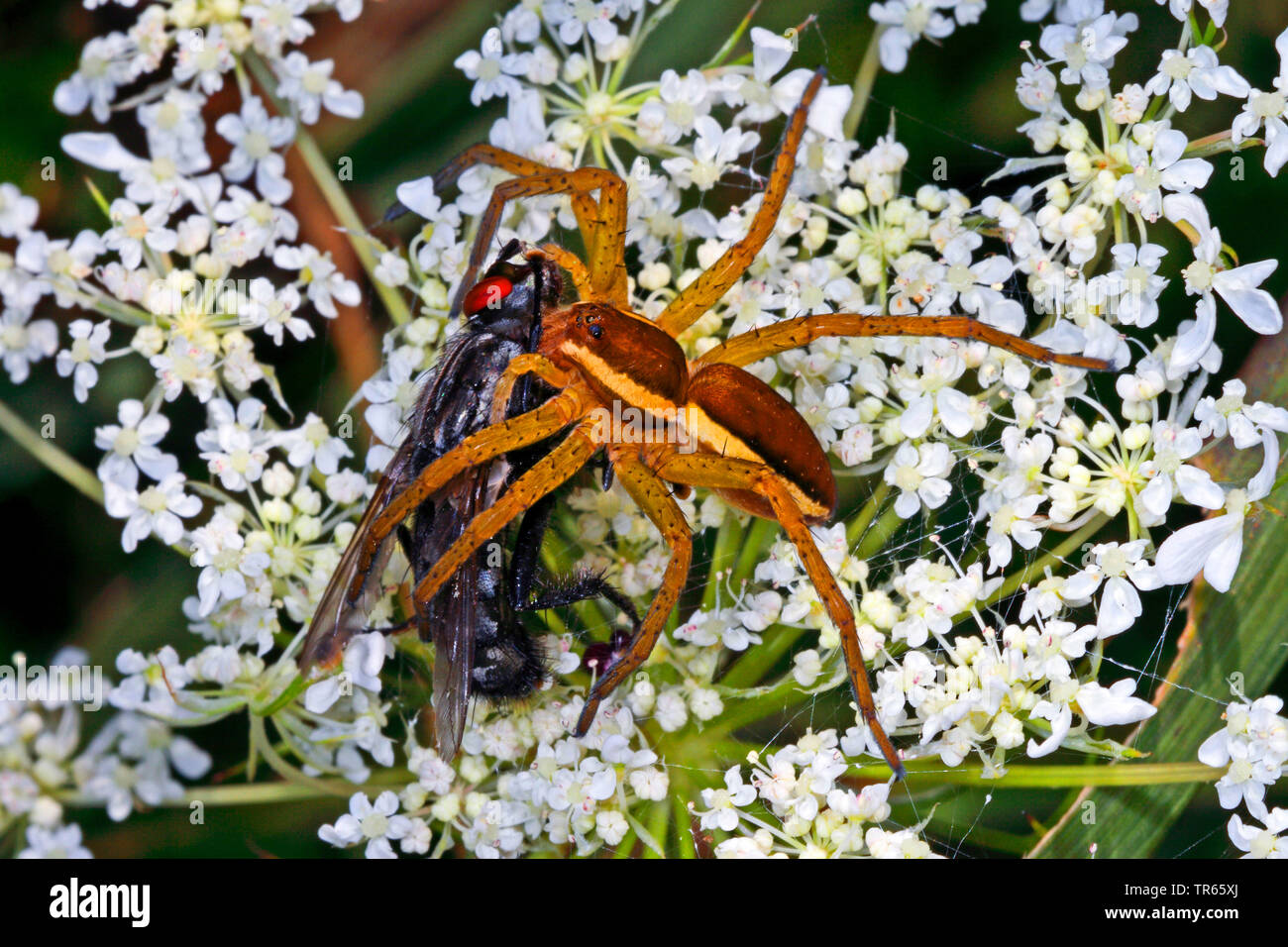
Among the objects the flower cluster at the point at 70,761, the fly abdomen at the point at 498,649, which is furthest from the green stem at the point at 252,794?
the fly abdomen at the point at 498,649

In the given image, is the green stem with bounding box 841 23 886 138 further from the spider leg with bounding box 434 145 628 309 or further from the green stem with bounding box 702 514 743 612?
the green stem with bounding box 702 514 743 612

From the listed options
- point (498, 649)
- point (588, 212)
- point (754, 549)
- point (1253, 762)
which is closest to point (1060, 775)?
point (1253, 762)

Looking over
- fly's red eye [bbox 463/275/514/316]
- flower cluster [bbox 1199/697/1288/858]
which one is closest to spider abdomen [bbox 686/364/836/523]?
fly's red eye [bbox 463/275/514/316]

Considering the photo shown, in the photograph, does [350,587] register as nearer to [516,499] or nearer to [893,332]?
[516,499]

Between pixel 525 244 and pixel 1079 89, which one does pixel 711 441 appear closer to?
pixel 525 244

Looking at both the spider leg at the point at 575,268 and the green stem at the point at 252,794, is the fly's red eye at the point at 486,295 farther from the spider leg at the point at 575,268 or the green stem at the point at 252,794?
the green stem at the point at 252,794

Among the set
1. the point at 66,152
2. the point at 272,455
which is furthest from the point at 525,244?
the point at 66,152
